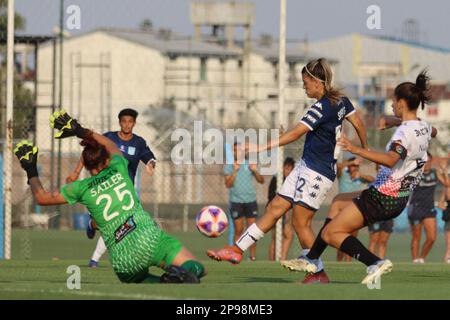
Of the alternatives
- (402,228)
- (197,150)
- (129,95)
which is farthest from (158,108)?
(402,228)

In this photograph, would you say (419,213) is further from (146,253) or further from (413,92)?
(146,253)

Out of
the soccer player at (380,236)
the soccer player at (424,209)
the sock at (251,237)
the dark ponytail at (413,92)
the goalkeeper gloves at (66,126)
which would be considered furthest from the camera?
the soccer player at (424,209)

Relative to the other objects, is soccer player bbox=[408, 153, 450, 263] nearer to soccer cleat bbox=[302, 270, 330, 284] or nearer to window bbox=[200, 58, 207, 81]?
soccer cleat bbox=[302, 270, 330, 284]

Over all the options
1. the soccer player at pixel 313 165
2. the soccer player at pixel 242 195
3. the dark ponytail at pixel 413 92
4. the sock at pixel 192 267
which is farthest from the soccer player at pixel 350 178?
the sock at pixel 192 267

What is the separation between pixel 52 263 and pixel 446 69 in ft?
246

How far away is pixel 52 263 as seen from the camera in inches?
707

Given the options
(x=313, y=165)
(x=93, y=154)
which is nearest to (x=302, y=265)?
(x=313, y=165)

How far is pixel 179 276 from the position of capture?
10.6 m

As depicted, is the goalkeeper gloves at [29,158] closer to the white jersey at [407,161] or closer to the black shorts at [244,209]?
the white jersey at [407,161]

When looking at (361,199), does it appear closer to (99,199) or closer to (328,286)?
(328,286)

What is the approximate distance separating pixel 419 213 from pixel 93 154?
12.1m

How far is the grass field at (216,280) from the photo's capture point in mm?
9586

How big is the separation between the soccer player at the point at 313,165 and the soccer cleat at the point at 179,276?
1.78 metres

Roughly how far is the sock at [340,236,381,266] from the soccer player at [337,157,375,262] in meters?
8.80
